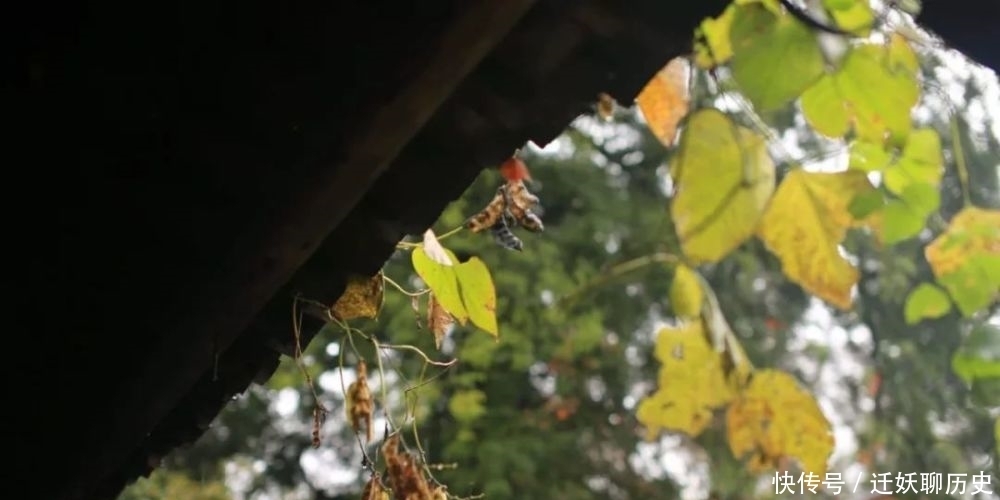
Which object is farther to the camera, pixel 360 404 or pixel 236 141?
pixel 360 404

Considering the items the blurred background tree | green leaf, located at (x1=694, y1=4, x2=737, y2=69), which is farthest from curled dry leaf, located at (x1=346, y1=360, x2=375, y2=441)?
the blurred background tree

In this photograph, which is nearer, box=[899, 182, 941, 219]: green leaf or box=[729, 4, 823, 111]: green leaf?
box=[729, 4, 823, 111]: green leaf

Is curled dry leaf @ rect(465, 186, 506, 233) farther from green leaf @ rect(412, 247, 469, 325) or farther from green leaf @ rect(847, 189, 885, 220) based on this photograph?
green leaf @ rect(847, 189, 885, 220)

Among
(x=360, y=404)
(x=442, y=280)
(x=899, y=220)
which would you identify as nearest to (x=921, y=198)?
(x=899, y=220)

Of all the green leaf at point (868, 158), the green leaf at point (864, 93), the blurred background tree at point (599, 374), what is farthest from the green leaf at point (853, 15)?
the blurred background tree at point (599, 374)

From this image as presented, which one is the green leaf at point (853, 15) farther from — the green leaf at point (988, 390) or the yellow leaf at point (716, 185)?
the green leaf at point (988, 390)

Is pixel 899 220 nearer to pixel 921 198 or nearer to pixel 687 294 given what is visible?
pixel 921 198
